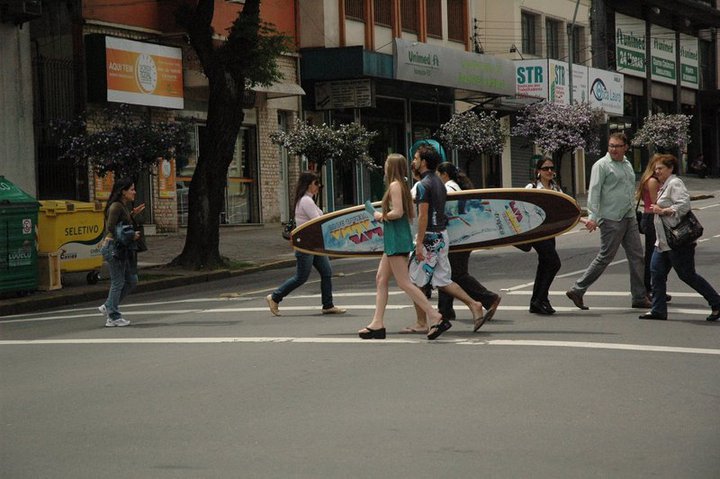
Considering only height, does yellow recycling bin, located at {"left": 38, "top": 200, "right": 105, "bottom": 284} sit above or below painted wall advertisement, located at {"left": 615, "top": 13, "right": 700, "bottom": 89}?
below

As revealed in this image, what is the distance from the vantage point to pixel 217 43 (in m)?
30.9

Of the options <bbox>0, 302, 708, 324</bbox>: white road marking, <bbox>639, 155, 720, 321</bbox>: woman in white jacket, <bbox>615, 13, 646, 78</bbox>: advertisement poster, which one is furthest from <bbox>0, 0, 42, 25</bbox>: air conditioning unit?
<bbox>615, 13, 646, 78</bbox>: advertisement poster

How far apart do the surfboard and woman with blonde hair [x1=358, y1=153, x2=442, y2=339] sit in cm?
115

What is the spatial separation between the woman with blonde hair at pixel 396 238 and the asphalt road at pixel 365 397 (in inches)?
12.9

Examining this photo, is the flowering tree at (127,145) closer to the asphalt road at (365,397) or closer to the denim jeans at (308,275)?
the asphalt road at (365,397)

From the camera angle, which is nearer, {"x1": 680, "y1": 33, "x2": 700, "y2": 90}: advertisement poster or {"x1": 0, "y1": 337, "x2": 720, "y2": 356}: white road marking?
{"x1": 0, "y1": 337, "x2": 720, "y2": 356}: white road marking

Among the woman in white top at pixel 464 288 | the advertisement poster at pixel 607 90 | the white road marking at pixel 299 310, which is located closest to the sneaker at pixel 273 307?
the white road marking at pixel 299 310

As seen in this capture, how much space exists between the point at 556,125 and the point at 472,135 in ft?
20.5

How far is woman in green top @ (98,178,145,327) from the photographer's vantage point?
1389 centimetres

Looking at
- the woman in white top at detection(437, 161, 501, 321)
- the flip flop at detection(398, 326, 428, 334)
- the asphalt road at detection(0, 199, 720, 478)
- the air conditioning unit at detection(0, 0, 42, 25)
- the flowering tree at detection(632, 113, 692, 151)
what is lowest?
the asphalt road at detection(0, 199, 720, 478)

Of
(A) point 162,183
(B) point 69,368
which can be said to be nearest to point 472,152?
(A) point 162,183

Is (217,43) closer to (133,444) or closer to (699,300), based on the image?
(699,300)

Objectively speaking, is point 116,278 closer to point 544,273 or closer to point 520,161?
point 544,273

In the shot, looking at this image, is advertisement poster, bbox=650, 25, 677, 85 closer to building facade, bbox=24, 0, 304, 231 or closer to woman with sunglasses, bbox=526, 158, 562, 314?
building facade, bbox=24, 0, 304, 231
